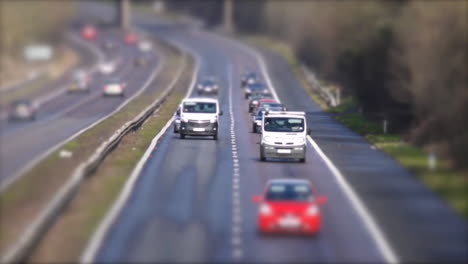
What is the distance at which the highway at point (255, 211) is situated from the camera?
26.0 meters

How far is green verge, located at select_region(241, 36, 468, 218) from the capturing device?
33.6 metres

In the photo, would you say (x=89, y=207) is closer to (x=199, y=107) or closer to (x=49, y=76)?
(x=199, y=107)

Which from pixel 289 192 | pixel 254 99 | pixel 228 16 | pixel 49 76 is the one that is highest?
pixel 228 16

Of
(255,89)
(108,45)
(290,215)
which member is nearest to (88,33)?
(108,45)

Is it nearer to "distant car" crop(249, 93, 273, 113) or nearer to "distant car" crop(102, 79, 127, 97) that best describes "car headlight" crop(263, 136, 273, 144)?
"distant car" crop(249, 93, 273, 113)

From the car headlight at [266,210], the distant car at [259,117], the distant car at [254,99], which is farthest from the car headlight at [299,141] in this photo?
the distant car at [254,99]

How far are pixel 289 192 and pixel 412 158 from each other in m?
16.4

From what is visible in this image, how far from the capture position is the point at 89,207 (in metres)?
32.3

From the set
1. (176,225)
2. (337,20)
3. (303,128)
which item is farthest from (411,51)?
(337,20)

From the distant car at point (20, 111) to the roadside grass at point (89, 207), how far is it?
13.5 ft

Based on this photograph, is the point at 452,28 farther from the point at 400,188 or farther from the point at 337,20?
the point at 337,20

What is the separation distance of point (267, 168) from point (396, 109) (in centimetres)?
2671

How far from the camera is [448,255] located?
83.0 feet

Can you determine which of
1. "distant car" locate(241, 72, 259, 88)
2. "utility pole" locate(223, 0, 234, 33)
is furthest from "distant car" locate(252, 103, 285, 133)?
"utility pole" locate(223, 0, 234, 33)
